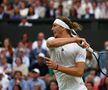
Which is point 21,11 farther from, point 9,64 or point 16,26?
point 9,64

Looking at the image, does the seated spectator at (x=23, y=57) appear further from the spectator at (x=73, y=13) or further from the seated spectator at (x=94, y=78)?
the spectator at (x=73, y=13)

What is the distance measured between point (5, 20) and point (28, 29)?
1.09m

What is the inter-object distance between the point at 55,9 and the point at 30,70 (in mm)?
4330

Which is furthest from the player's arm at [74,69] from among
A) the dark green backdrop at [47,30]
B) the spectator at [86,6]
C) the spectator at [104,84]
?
the spectator at [86,6]

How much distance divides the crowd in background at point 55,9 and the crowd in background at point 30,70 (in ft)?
4.34

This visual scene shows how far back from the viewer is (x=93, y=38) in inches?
683

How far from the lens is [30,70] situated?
1517 cm

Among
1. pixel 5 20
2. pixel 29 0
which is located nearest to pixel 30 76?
pixel 5 20

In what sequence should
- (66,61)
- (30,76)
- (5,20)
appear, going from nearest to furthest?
(66,61) < (30,76) < (5,20)

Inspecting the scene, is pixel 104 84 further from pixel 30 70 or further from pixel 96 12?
pixel 96 12

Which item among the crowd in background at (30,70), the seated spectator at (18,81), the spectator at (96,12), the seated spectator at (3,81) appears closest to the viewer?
the crowd in background at (30,70)

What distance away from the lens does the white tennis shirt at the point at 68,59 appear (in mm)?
7031

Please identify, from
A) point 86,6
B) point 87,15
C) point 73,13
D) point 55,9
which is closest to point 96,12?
point 87,15

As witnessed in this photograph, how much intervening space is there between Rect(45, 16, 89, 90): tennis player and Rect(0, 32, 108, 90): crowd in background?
16.0 ft
